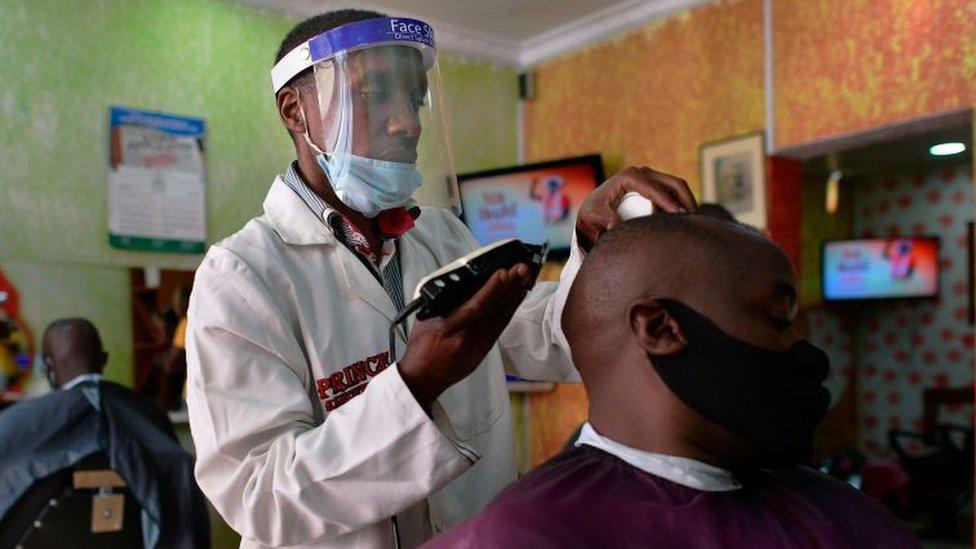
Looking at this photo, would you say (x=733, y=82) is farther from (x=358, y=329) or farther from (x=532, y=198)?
(x=358, y=329)

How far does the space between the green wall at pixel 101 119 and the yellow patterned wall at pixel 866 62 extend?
2.36 metres

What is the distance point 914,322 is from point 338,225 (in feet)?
24.2

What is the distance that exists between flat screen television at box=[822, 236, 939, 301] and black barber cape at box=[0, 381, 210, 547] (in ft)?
18.2

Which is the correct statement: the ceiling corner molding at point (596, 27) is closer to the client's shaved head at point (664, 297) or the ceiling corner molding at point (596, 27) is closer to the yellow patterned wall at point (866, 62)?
the yellow patterned wall at point (866, 62)

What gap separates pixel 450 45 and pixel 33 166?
2.36 m

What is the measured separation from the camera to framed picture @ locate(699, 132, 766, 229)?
442cm

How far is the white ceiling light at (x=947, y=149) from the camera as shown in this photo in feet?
19.9

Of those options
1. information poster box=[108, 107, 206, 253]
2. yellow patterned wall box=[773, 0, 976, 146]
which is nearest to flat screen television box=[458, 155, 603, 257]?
yellow patterned wall box=[773, 0, 976, 146]

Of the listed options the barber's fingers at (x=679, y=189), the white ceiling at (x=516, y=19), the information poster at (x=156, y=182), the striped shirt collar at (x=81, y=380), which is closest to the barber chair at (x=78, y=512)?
the striped shirt collar at (x=81, y=380)

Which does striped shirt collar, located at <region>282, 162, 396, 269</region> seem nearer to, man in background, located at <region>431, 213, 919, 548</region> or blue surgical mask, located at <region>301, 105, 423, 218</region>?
blue surgical mask, located at <region>301, 105, 423, 218</region>

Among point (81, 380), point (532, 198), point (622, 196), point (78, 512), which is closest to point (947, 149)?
point (532, 198)

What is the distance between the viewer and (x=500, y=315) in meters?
1.13

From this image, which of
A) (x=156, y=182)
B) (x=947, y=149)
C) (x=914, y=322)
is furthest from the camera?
(x=914, y=322)

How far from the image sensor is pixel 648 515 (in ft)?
3.60
